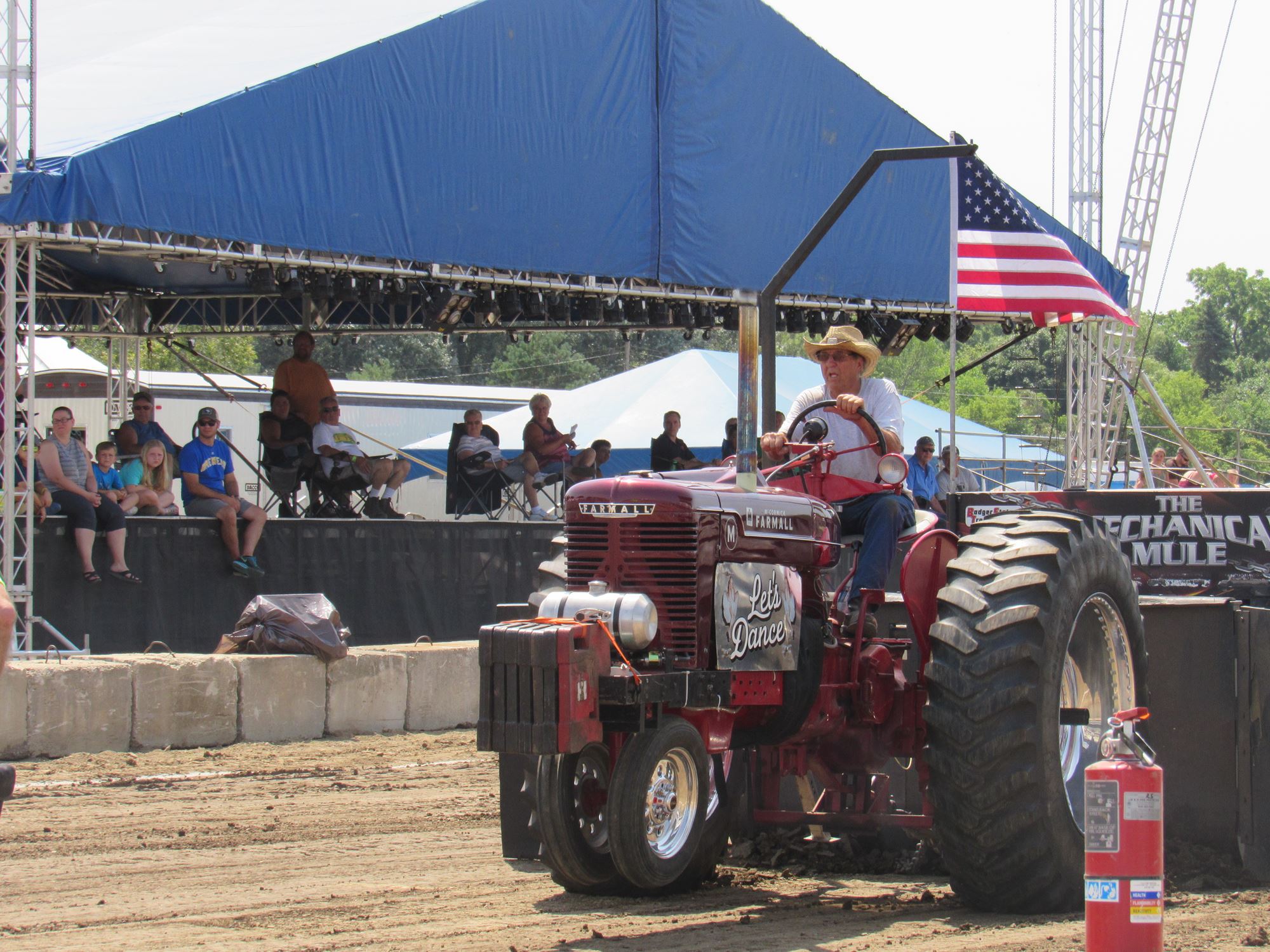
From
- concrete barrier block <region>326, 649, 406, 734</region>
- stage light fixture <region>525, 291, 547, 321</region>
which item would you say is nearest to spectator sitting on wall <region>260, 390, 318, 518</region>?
stage light fixture <region>525, 291, 547, 321</region>

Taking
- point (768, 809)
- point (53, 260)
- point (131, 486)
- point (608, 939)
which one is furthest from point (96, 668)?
point (53, 260)

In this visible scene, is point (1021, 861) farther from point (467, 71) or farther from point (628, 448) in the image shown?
point (628, 448)

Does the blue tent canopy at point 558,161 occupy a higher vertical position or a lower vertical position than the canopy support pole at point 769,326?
higher

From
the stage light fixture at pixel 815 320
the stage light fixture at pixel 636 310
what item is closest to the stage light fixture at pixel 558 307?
the stage light fixture at pixel 636 310

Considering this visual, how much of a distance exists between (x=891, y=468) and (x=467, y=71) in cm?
955

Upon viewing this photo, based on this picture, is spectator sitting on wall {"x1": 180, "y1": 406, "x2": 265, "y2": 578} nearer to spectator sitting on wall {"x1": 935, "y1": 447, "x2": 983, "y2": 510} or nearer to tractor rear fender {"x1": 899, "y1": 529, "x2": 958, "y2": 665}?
spectator sitting on wall {"x1": 935, "y1": 447, "x2": 983, "y2": 510}

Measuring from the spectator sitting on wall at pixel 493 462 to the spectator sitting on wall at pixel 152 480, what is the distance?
12.8 feet

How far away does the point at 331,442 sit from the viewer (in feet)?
52.0

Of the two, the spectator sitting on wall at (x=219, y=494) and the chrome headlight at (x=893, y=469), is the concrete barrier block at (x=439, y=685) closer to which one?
the spectator sitting on wall at (x=219, y=494)

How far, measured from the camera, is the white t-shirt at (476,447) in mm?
17328

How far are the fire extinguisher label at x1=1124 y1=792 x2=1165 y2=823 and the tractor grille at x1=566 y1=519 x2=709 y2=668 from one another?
173cm

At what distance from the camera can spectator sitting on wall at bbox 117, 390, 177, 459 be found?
14.3 meters

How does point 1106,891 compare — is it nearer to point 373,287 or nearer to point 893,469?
point 893,469

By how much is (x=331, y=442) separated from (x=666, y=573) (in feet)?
35.4
